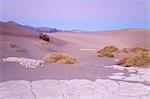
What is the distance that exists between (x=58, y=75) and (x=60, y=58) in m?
1.22

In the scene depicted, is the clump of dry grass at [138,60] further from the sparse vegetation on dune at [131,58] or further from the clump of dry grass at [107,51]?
the clump of dry grass at [107,51]

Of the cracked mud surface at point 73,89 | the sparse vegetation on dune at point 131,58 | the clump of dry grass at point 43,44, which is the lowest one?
the cracked mud surface at point 73,89

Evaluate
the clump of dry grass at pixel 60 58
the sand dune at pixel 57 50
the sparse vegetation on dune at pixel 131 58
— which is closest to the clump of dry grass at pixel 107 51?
the sparse vegetation on dune at pixel 131 58

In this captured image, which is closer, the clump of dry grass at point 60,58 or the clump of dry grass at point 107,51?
the clump of dry grass at point 60,58

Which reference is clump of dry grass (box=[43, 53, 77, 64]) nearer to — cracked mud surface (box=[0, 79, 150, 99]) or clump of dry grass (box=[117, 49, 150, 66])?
clump of dry grass (box=[117, 49, 150, 66])

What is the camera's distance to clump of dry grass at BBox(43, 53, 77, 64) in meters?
5.64

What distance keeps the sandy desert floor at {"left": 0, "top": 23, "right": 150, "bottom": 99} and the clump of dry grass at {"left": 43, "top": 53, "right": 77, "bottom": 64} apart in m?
0.16

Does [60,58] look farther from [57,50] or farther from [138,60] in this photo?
[138,60]

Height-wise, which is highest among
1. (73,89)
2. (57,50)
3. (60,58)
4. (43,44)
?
(43,44)

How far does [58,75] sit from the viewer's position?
4.59 metres

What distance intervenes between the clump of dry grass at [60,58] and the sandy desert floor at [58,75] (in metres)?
0.16

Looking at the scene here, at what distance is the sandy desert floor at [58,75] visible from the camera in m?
3.60

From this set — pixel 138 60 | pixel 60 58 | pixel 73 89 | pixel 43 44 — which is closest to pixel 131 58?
pixel 138 60

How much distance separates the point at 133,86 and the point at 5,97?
1688mm
